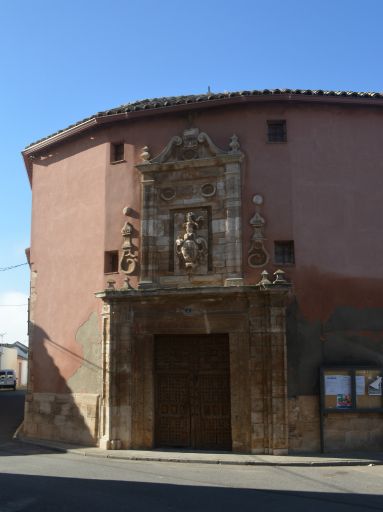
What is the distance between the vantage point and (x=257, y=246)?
13047 mm

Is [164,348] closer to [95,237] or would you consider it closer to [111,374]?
[111,374]

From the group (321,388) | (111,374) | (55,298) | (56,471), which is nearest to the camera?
(56,471)

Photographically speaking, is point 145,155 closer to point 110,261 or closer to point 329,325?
point 110,261

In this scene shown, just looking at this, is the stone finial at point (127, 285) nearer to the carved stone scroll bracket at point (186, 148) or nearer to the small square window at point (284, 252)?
the carved stone scroll bracket at point (186, 148)

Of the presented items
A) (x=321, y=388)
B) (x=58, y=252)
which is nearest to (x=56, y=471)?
(x=321, y=388)

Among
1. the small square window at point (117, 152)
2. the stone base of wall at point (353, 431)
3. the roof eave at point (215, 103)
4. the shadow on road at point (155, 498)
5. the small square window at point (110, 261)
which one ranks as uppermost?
the roof eave at point (215, 103)

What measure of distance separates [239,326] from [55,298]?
540cm

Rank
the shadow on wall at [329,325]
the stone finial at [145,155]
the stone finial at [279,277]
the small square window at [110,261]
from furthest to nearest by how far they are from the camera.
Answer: the small square window at [110,261]
the stone finial at [145,155]
the shadow on wall at [329,325]
the stone finial at [279,277]

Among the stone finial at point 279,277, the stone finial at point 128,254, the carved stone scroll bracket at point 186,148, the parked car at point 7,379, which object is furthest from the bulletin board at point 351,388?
the parked car at point 7,379

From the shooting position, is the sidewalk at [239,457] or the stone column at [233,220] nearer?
the sidewalk at [239,457]

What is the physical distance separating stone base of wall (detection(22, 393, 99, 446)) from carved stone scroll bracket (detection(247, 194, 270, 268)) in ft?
16.3

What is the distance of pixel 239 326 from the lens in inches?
502

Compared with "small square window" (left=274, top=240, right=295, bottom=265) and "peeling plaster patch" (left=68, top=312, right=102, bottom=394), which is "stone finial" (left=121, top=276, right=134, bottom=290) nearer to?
"peeling plaster patch" (left=68, top=312, right=102, bottom=394)

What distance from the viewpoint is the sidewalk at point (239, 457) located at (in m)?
11.1
